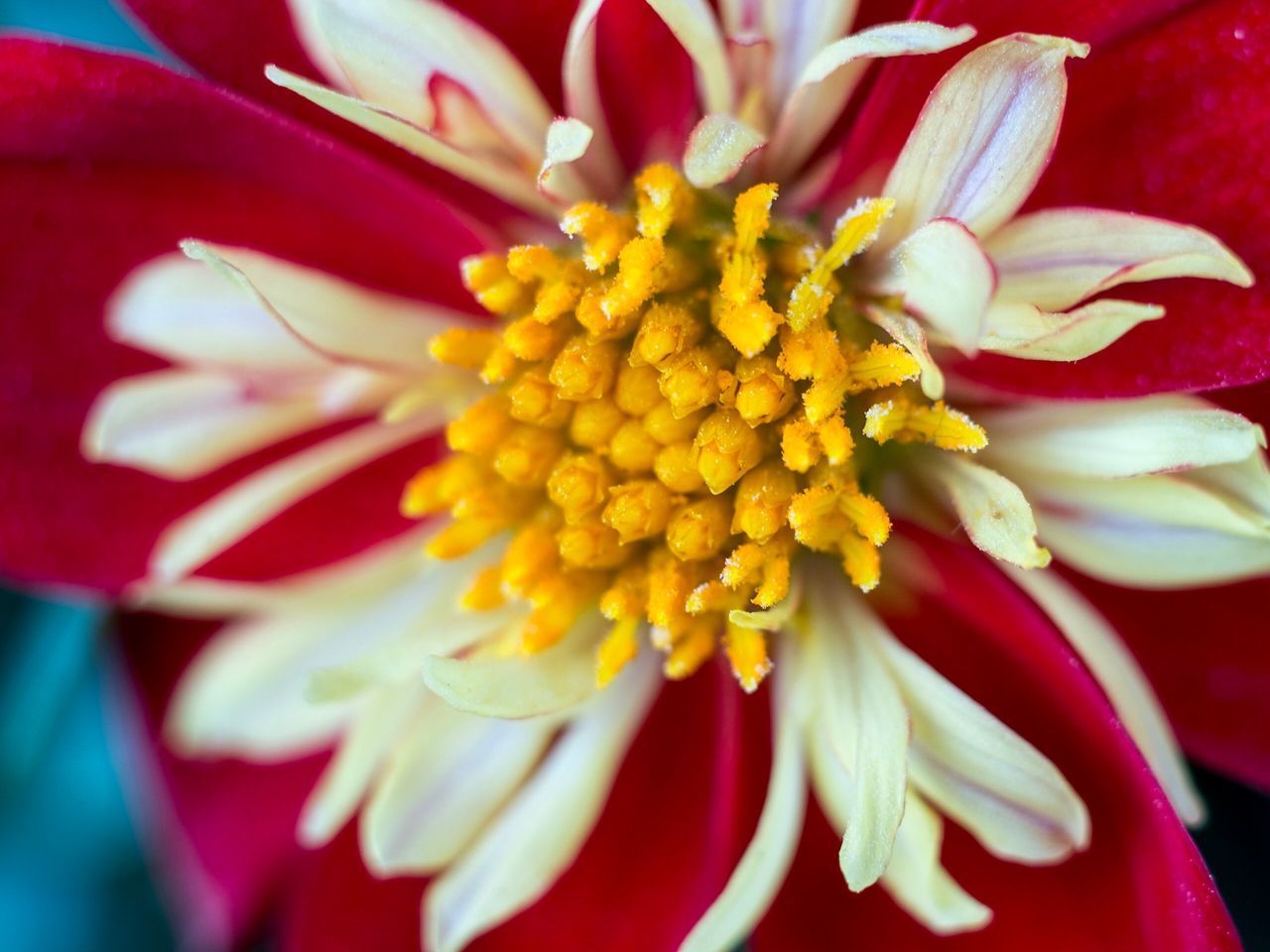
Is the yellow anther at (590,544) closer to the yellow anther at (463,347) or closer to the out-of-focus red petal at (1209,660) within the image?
the yellow anther at (463,347)

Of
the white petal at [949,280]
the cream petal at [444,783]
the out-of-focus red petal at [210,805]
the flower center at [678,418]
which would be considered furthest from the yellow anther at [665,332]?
the out-of-focus red petal at [210,805]

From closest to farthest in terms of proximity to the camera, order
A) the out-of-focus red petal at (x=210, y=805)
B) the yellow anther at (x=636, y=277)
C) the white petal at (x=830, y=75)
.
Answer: the white petal at (x=830, y=75) → the yellow anther at (x=636, y=277) → the out-of-focus red petal at (x=210, y=805)

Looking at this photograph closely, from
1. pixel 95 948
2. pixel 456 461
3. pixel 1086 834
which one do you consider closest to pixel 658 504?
pixel 456 461

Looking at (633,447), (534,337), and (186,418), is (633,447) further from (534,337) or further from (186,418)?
(186,418)

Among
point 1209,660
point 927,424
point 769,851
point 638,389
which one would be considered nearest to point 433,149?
point 638,389

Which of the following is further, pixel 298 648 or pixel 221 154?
pixel 298 648

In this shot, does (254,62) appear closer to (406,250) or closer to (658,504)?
(406,250)
